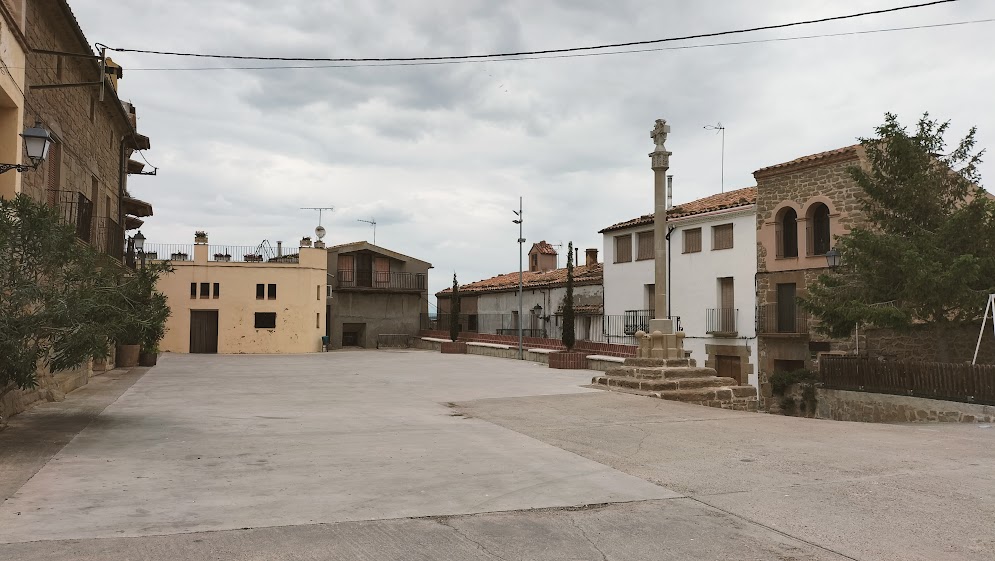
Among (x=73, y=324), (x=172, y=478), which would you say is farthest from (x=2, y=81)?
(x=172, y=478)

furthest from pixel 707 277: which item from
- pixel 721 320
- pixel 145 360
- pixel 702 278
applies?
pixel 145 360

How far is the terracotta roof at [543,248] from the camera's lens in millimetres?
45375

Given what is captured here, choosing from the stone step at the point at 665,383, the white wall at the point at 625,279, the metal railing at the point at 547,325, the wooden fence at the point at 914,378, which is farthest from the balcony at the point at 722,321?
the stone step at the point at 665,383

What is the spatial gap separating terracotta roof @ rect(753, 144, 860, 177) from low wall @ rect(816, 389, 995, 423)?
7.89m

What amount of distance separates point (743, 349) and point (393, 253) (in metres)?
23.1

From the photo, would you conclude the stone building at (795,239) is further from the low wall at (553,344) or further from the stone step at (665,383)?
the stone step at (665,383)

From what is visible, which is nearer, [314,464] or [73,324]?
[314,464]

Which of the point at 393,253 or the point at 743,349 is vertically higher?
the point at 393,253

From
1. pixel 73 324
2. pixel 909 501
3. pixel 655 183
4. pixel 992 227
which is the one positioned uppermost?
pixel 655 183

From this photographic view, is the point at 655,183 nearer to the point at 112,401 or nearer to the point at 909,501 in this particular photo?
the point at 909,501

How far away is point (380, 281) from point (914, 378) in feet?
103

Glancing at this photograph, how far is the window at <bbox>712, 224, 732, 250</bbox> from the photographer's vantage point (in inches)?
1003

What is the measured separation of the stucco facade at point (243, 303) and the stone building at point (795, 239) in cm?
2198

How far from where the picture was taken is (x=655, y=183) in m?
15.2
